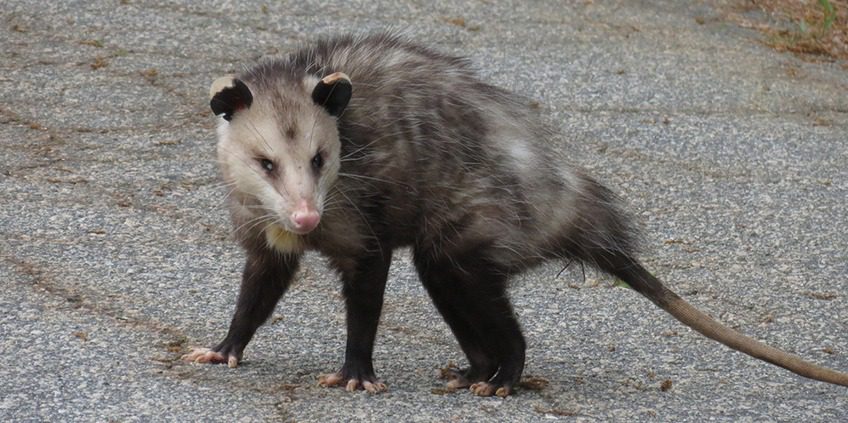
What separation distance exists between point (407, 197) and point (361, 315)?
1.07 ft

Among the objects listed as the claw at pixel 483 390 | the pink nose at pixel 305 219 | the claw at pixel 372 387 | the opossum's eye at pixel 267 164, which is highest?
the opossum's eye at pixel 267 164

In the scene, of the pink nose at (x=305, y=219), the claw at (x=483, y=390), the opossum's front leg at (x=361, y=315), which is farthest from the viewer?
the claw at (x=483, y=390)

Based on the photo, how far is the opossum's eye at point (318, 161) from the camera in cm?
312

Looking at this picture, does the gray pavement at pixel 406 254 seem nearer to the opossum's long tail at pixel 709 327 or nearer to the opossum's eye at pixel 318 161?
the opossum's long tail at pixel 709 327

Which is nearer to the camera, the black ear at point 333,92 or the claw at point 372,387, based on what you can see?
the black ear at point 333,92

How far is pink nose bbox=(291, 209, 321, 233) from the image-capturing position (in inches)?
116

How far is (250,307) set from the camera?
3.48 m

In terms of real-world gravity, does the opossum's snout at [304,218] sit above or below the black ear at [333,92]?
below

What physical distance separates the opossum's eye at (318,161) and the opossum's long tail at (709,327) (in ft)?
3.14

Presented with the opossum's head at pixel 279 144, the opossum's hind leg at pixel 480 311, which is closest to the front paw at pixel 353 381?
the opossum's hind leg at pixel 480 311

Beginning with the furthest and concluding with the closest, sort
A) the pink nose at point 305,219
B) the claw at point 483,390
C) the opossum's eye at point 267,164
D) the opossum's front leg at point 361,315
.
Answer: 1. the claw at point 483,390
2. the opossum's front leg at point 361,315
3. the opossum's eye at point 267,164
4. the pink nose at point 305,219

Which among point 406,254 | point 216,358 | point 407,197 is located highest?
point 407,197

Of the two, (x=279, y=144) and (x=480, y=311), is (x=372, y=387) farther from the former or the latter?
(x=279, y=144)

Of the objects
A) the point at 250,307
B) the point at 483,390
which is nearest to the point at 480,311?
the point at 483,390
